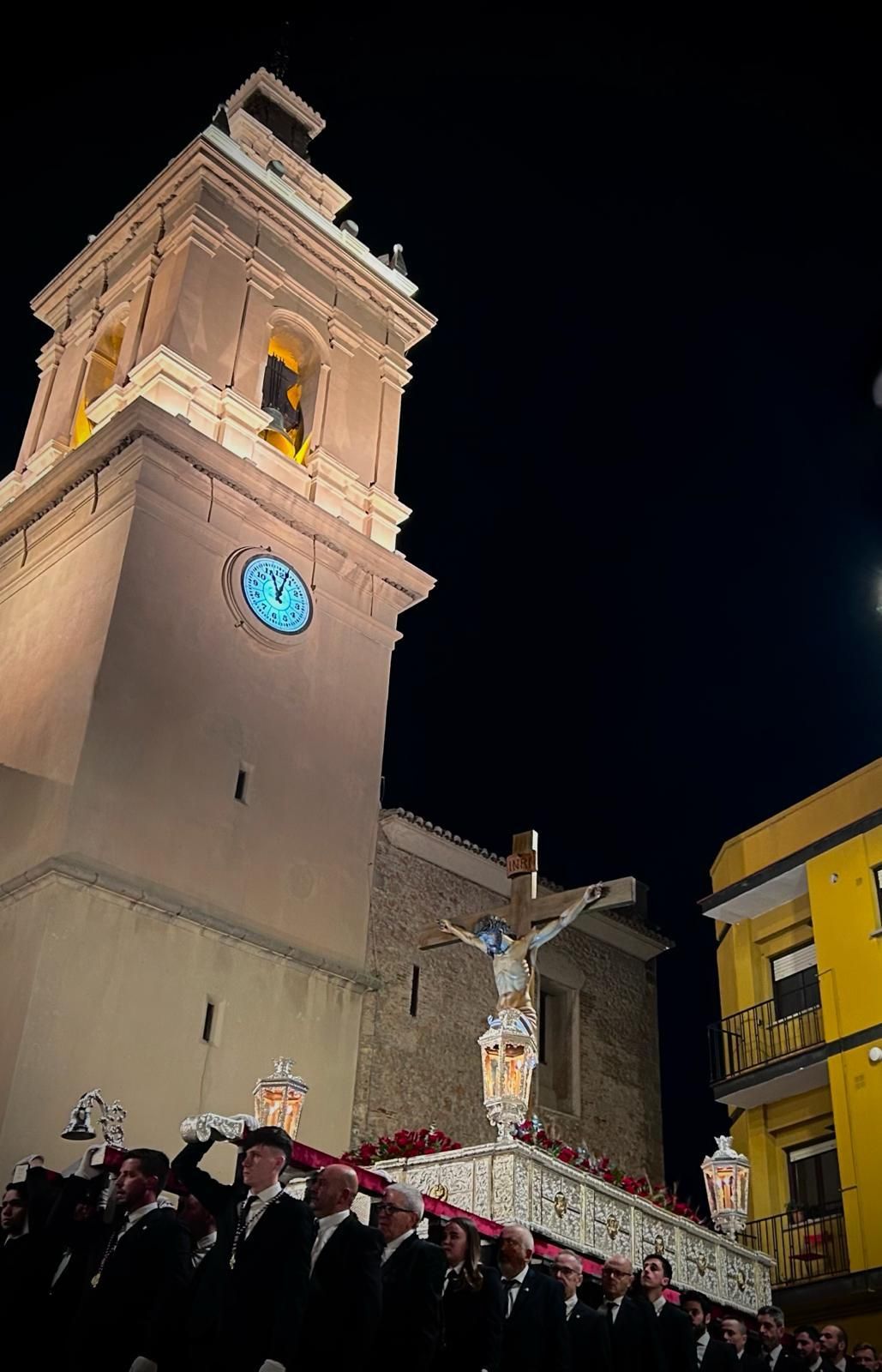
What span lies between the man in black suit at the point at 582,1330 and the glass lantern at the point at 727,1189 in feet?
22.9

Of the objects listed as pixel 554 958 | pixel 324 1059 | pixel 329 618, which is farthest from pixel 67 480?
pixel 554 958

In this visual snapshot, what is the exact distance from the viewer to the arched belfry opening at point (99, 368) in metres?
22.9

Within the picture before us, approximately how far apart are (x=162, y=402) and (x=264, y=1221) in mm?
15503

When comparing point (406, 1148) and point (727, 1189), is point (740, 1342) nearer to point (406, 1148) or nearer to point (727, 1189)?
point (406, 1148)

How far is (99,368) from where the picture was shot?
77.5 ft

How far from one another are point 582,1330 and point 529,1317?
77 centimetres

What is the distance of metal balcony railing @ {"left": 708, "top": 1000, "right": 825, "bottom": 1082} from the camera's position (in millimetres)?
20344

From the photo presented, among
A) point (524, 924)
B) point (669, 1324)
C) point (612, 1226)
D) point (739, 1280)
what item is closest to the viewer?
point (669, 1324)

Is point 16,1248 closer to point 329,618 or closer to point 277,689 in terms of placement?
point 277,689

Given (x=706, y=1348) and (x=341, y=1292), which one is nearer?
(x=341, y=1292)

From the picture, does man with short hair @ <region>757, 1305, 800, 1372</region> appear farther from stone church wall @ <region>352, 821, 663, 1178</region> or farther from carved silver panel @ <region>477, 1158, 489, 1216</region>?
stone church wall @ <region>352, 821, 663, 1178</region>

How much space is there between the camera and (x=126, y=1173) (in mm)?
7004

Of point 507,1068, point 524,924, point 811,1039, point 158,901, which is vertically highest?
point 811,1039

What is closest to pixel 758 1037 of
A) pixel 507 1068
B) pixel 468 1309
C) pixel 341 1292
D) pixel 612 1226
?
pixel 612 1226
